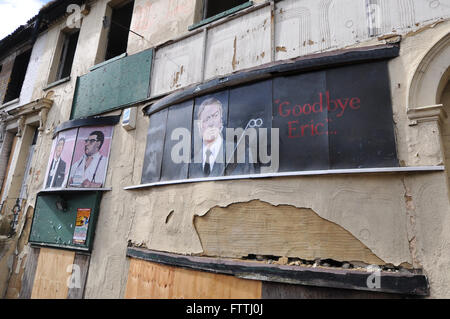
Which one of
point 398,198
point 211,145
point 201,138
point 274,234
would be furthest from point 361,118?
point 201,138

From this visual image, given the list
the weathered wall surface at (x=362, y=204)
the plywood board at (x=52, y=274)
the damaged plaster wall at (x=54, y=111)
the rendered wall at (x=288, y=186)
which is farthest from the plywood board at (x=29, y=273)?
the weathered wall surface at (x=362, y=204)

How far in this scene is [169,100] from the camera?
4.96 metres

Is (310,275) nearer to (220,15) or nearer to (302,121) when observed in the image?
(302,121)

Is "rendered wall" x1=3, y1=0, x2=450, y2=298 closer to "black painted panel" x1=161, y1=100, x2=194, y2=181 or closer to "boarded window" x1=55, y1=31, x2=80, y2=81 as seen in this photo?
"black painted panel" x1=161, y1=100, x2=194, y2=181

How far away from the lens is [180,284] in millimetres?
3881

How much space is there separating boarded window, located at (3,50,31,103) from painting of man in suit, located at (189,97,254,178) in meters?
9.20

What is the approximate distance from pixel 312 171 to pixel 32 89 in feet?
31.1

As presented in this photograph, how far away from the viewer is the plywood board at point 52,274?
18.3 ft

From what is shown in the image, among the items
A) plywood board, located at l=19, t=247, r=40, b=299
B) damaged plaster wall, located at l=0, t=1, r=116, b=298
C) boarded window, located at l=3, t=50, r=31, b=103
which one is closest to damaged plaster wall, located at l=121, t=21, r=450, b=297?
plywood board, located at l=19, t=247, r=40, b=299

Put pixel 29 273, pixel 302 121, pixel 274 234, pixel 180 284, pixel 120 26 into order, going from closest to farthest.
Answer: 1. pixel 274 234
2. pixel 302 121
3. pixel 180 284
4. pixel 29 273
5. pixel 120 26

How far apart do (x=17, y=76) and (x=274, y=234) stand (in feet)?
37.5

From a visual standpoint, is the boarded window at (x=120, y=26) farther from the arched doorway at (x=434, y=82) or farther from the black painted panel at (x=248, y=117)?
the arched doorway at (x=434, y=82)

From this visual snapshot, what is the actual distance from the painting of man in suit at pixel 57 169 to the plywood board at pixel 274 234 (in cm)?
396

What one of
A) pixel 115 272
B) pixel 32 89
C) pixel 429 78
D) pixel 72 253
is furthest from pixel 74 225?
pixel 429 78
